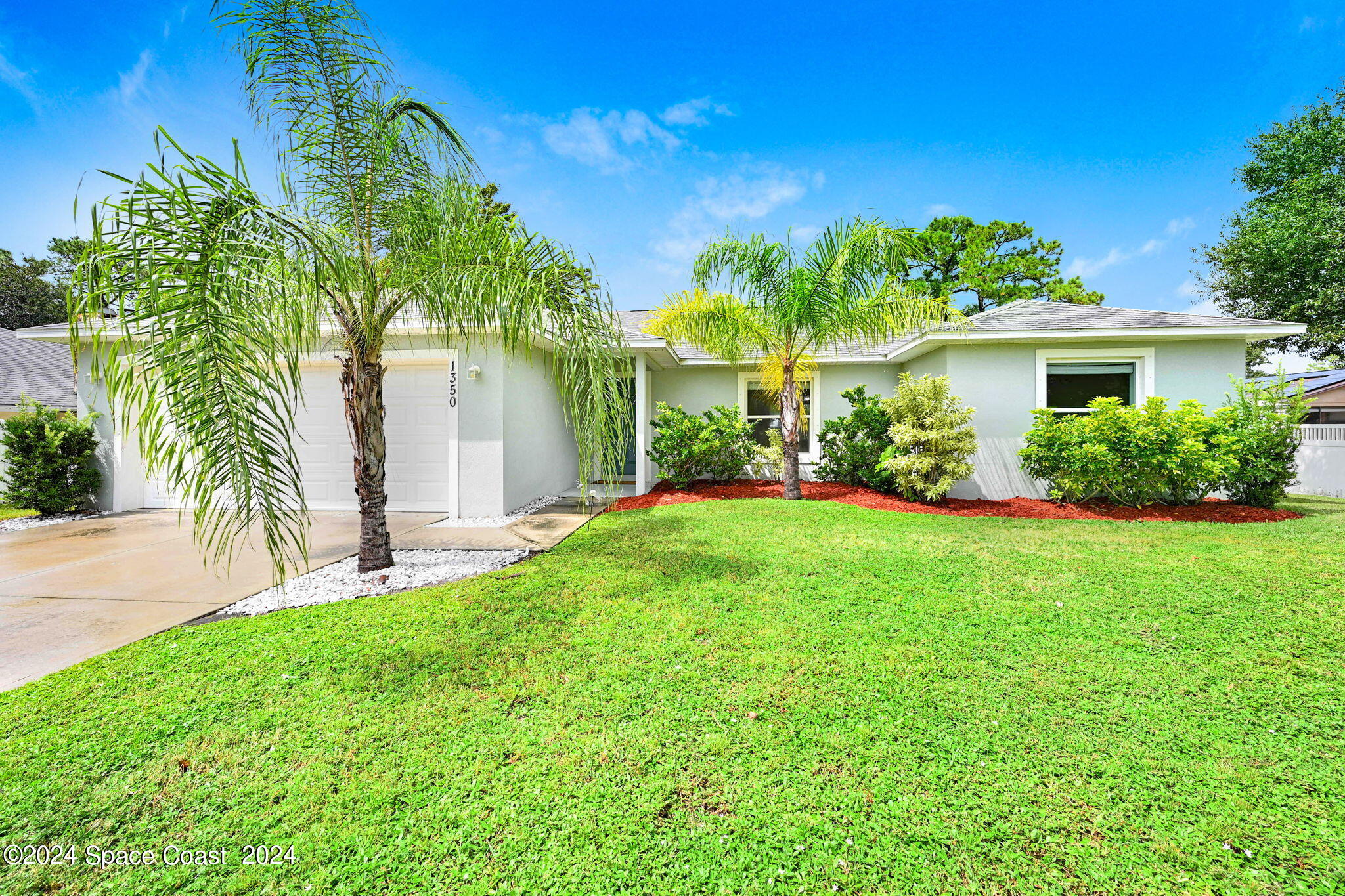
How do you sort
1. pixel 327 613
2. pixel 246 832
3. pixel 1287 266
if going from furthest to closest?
pixel 1287 266 → pixel 327 613 → pixel 246 832

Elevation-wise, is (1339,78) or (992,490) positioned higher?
(1339,78)

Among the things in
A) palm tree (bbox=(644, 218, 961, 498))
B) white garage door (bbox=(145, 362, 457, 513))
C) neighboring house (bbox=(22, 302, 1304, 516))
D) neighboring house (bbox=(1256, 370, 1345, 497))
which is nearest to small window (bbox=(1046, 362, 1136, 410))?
neighboring house (bbox=(22, 302, 1304, 516))

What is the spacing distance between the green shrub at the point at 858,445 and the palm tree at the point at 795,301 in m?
1.38

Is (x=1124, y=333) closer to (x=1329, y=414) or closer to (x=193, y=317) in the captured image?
(x=193, y=317)

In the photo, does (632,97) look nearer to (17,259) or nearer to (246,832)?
(246,832)

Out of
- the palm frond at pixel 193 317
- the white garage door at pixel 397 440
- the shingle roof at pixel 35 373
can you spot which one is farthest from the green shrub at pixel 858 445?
the shingle roof at pixel 35 373

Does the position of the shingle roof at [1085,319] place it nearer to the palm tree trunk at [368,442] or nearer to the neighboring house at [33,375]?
the palm tree trunk at [368,442]

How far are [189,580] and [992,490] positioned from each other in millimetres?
11630

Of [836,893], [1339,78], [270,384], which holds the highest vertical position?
[1339,78]

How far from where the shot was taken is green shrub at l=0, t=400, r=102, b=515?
25.6ft

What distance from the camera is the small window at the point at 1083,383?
30.1 feet

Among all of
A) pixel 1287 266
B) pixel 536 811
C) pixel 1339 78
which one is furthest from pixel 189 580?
pixel 1339 78

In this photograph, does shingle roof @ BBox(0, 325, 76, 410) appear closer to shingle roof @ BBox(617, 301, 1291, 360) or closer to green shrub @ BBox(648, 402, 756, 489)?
green shrub @ BBox(648, 402, 756, 489)

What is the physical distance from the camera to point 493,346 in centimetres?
779
